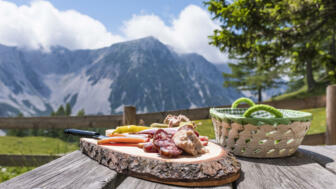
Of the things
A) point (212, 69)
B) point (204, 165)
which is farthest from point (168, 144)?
point (212, 69)

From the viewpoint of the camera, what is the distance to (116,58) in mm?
173125

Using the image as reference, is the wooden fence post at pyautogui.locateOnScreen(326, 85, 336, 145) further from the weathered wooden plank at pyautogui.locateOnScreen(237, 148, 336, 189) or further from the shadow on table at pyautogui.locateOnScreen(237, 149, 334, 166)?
the weathered wooden plank at pyautogui.locateOnScreen(237, 148, 336, 189)

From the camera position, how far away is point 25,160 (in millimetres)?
3201

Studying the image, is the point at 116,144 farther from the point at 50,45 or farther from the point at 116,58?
the point at 50,45

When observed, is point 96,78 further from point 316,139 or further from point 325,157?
point 325,157

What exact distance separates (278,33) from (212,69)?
638 feet

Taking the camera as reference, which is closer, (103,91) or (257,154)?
(257,154)

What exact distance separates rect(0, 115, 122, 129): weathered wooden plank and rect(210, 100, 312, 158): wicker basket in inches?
89.4

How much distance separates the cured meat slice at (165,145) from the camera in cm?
93

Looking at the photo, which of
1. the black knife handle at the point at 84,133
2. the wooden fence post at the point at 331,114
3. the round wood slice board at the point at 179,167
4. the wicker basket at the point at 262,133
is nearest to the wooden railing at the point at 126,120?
the wooden fence post at the point at 331,114

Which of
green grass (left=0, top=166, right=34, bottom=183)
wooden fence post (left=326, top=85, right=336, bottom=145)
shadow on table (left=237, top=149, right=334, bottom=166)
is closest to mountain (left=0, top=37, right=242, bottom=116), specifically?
green grass (left=0, top=166, right=34, bottom=183)

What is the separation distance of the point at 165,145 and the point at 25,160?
3.18 m

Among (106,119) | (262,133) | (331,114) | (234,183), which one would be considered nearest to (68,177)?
(234,183)

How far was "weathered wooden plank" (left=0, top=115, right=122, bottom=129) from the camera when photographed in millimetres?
3213
